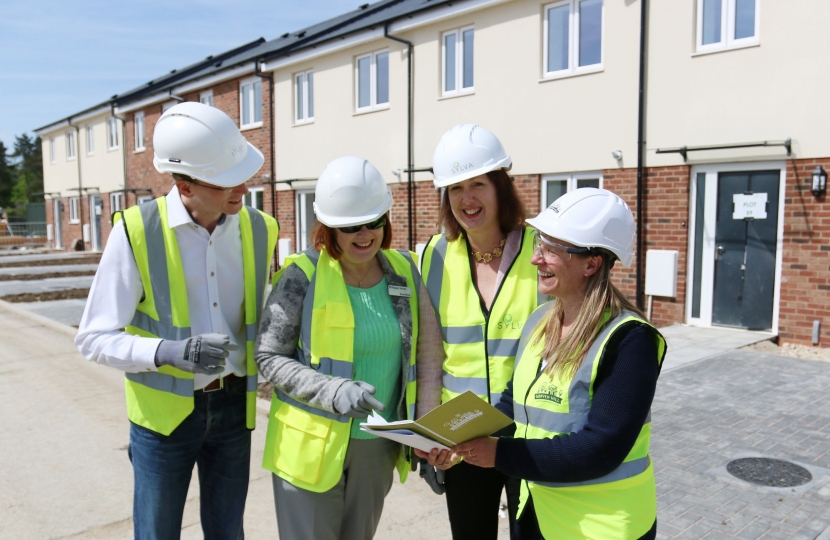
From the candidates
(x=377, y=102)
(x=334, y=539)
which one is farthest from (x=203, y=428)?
(x=377, y=102)

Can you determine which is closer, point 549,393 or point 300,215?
point 549,393

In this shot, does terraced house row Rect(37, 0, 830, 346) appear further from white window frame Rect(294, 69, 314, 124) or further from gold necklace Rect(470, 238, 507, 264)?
gold necklace Rect(470, 238, 507, 264)

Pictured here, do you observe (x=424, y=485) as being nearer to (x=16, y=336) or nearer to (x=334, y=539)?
(x=334, y=539)

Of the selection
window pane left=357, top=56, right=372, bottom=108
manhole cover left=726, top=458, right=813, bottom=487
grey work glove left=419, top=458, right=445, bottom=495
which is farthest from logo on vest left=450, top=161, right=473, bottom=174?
window pane left=357, top=56, right=372, bottom=108

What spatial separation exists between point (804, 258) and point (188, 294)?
8.12m

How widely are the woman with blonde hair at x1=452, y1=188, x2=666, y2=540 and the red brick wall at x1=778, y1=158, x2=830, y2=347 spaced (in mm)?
7406

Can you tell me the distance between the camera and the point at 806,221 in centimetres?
805

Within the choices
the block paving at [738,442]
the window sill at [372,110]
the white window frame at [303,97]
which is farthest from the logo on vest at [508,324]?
the white window frame at [303,97]

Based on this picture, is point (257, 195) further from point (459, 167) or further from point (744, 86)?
point (459, 167)

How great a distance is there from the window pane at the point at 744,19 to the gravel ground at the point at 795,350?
13.4ft

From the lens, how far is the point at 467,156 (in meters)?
2.51

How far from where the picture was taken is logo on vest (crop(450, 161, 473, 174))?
251 cm

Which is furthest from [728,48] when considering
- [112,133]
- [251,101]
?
[112,133]

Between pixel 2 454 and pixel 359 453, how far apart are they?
371 cm
